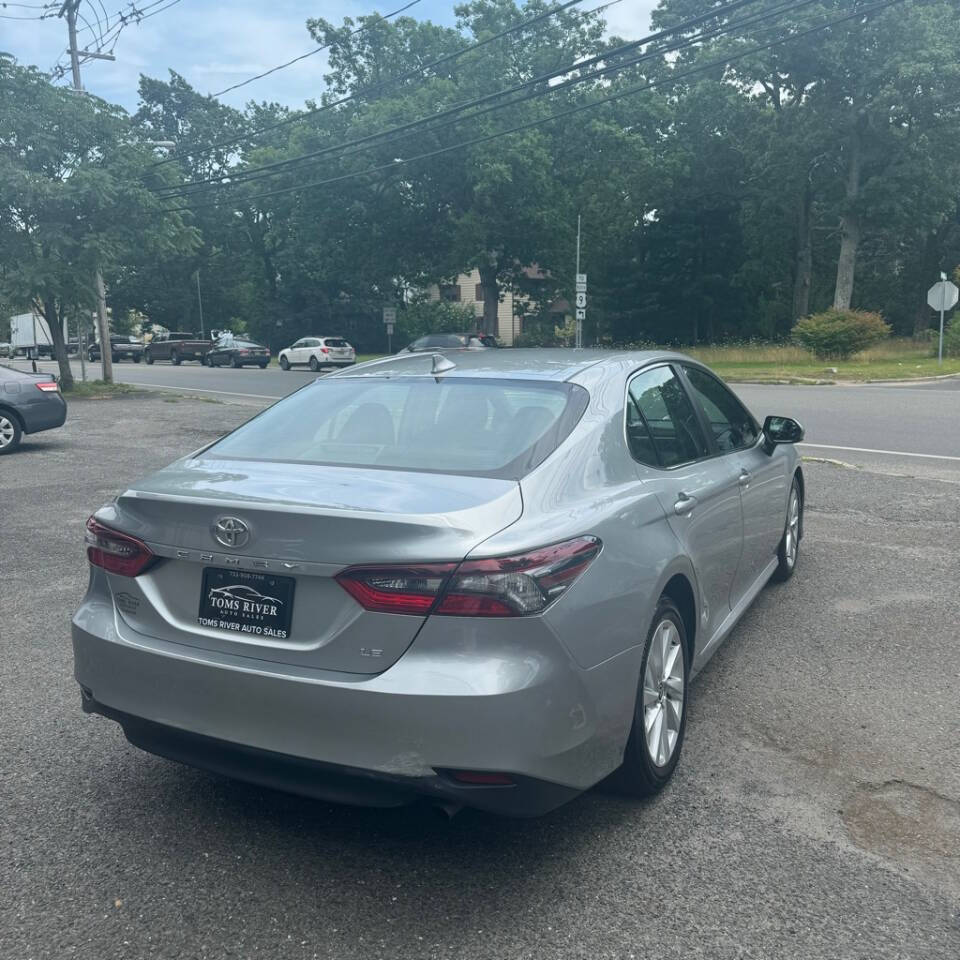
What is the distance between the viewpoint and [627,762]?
3246 mm

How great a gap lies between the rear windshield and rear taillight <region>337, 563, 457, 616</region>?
0.54m

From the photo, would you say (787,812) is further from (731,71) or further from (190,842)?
(731,71)

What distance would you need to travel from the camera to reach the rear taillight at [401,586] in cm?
267

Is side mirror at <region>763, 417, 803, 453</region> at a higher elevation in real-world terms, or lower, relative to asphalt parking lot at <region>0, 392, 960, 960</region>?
higher

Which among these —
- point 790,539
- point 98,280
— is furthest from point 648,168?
point 790,539

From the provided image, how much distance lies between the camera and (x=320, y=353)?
149ft

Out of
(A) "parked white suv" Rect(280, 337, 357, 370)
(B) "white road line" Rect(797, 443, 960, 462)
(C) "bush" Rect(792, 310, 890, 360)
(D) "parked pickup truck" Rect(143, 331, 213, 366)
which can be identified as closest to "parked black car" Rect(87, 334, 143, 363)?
(D) "parked pickup truck" Rect(143, 331, 213, 366)

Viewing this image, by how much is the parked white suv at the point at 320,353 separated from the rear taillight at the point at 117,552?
137 ft

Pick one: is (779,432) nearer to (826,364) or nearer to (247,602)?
(247,602)

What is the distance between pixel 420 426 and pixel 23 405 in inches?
447

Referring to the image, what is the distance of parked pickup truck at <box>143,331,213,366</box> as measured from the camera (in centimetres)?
5700

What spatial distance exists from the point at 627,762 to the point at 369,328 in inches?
2466

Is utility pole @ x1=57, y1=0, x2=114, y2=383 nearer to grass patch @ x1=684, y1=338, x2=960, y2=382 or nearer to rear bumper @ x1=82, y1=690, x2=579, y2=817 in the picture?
grass patch @ x1=684, y1=338, x2=960, y2=382

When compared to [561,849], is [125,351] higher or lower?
lower
